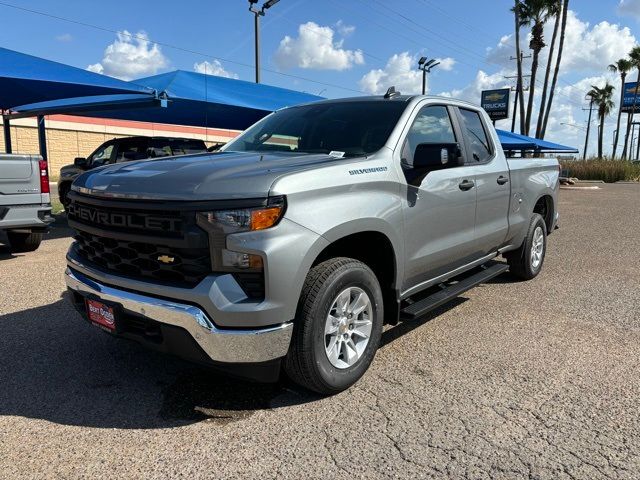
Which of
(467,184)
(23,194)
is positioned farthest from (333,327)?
(23,194)

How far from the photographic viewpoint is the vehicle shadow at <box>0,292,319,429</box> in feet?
10.1

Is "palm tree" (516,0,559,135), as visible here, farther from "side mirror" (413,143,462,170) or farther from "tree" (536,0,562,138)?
"side mirror" (413,143,462,170)

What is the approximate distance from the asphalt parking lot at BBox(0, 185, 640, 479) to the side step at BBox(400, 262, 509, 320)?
1.24ft

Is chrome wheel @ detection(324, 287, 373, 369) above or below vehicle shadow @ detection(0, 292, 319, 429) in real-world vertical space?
above

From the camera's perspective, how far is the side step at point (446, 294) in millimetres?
3744

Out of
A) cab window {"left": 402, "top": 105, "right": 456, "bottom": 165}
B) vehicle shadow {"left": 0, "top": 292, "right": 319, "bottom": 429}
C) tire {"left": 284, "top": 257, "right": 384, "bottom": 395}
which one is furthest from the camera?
cab window {"left": 402, "top": 105, "right": 456, "bottom": 165}

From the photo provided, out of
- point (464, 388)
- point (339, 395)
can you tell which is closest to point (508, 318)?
point (464, 388)

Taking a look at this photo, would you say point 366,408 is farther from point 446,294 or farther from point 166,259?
point 166,259

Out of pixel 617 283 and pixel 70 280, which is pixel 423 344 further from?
pixel 617 283

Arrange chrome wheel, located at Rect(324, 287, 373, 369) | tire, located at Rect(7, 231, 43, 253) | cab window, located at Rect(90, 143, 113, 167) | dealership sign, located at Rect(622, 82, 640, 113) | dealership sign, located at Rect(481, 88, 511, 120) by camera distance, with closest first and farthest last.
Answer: chrome wheel, located at Rect(324, 287, 373, 369) < tire, located at Rect(7, 231, 43, 253) < cab window, located at Rect(90, 143, 113, 167) < dealership sign, located at Rect(481, 88, 511, 120) < dealership sign, located at Rect(622, 82, 640, 113)

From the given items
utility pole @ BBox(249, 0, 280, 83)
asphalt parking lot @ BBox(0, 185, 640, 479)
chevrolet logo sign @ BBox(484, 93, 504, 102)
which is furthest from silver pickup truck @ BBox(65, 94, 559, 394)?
chevrolet logo sign @ BBox(484, 93, 504, 102)

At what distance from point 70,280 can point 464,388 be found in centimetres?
270

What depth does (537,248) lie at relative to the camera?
6.25 metres

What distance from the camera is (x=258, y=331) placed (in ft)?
9.01
